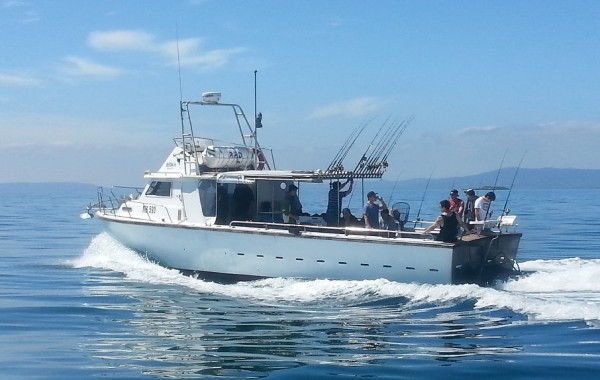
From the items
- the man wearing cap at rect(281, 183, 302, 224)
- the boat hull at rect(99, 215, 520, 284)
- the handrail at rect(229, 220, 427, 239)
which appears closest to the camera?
the boat hull at rect(99, 215, 520, 284)

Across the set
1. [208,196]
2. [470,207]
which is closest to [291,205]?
[208,196]

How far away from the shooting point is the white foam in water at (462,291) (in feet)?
41.6

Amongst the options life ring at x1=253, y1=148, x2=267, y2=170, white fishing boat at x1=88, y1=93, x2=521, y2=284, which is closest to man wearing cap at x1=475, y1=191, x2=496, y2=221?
white fishing boat at x1=88, y1=93, x2=521, y2=284

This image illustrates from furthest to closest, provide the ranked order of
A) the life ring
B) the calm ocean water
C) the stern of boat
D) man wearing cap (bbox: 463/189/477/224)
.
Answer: the life ring → man wearing cap (bbox: 463/189/477/224) → the stern of boat → the calm ocean water

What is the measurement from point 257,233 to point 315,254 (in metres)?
1.44

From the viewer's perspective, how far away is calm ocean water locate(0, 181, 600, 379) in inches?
391

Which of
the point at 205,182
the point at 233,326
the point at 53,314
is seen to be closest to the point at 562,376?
the point at 233,326

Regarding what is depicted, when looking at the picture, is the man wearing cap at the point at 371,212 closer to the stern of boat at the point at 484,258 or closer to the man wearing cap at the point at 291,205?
the man wearing cap at the point at 291,205

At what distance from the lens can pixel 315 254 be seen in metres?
16.1

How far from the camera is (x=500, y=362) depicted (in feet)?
32.4

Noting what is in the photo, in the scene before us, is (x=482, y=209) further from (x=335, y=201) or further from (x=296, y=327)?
(x=296, y=327)

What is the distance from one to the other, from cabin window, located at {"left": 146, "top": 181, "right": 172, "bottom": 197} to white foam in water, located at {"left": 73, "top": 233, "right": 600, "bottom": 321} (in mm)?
1918

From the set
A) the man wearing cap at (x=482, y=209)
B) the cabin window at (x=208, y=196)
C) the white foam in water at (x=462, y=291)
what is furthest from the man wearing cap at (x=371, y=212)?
the cabin window at (x=208, y=196)

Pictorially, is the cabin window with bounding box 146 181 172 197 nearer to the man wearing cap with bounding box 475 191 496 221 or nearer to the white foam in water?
the white foam in water
